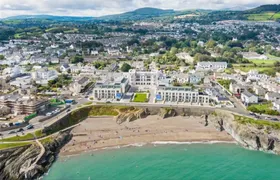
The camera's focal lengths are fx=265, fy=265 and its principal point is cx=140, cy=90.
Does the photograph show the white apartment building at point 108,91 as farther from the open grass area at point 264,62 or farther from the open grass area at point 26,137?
the open grass area at point 264,62

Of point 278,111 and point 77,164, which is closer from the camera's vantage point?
point 77,164

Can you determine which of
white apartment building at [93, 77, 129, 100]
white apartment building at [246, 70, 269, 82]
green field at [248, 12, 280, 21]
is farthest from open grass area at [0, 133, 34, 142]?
green field at [248, 12, 280, 21]

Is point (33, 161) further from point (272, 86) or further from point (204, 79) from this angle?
point (272, 86)

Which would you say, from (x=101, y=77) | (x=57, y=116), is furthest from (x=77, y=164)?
(x=101, y=77)

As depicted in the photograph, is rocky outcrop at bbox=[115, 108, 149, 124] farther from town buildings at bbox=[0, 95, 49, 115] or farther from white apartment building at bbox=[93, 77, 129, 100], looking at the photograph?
town buildings at bbox=[0, 95, 49, 115]

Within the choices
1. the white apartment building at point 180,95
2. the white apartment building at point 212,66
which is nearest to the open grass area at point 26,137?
the white apartment building at point 180,95

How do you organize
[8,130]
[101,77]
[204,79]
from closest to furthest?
[8,130] < [204,79] < [101,77]

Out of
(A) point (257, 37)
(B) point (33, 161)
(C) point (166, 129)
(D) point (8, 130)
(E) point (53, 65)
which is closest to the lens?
(B) point (33, 161)

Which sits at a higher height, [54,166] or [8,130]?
[8,130]
